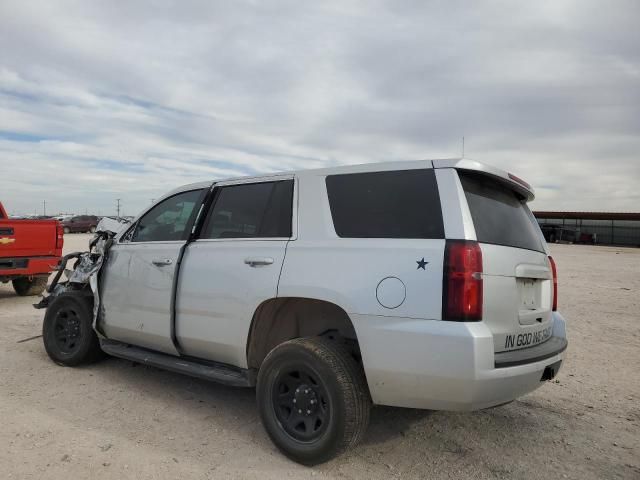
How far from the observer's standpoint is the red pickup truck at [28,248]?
845cm

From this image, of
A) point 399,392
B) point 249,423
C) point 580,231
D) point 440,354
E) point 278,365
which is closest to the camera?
point 440,354

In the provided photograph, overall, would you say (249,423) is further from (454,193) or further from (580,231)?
(580,231)

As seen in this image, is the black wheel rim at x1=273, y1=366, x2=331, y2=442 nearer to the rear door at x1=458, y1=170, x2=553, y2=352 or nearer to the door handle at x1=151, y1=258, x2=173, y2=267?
the rear door at x1=458, y1=170, x2=553, y2=352

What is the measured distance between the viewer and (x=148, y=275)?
4.43 m

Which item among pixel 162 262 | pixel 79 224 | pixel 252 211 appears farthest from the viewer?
pixel 79 224

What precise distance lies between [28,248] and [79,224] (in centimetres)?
3747

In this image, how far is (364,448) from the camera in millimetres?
3492

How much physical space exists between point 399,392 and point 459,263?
83 cm

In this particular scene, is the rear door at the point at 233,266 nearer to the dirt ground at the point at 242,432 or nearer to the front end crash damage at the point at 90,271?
the dirt ground at the point at 242,432

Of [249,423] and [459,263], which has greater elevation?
[459,263]

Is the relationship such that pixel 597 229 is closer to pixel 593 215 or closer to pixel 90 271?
pixel 593 215

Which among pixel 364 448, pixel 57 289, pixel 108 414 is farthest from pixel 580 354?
pixel 57 289

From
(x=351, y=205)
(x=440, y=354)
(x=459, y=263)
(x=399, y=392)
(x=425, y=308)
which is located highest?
(x=351, y=205)

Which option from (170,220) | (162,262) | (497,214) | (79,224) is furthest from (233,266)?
(79,224)
